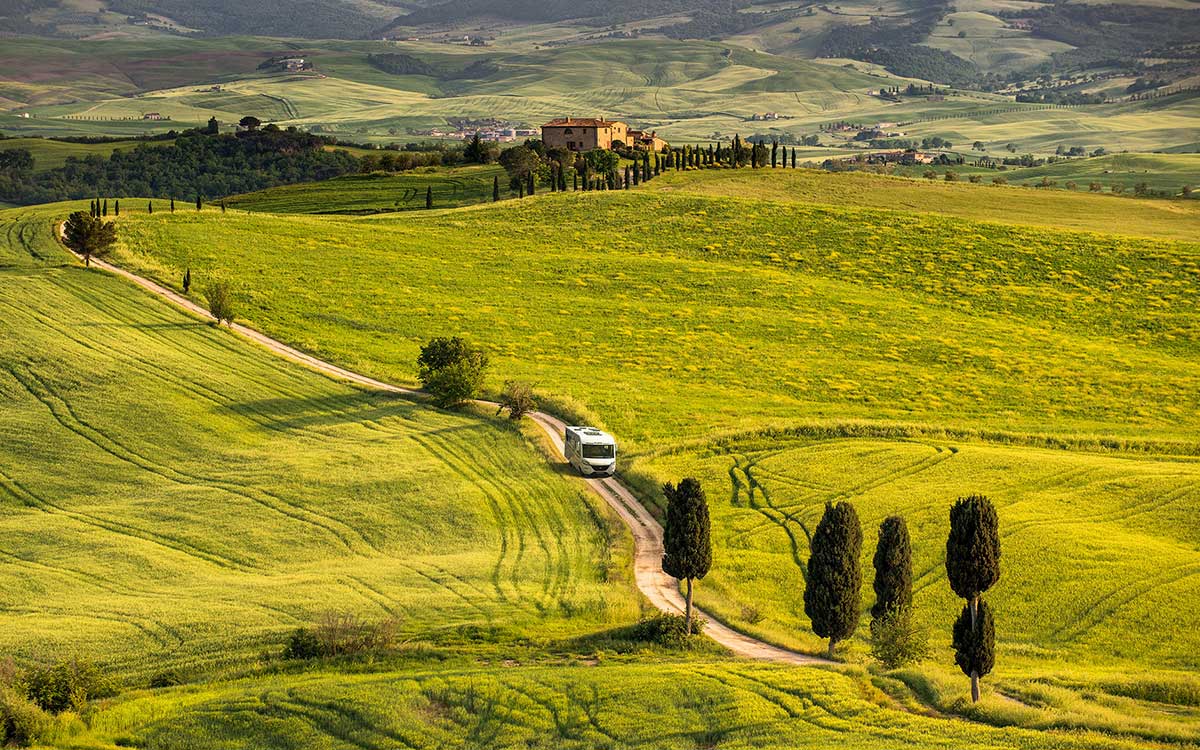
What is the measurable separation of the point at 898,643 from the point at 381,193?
458 feet

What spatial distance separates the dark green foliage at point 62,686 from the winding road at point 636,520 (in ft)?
70.7

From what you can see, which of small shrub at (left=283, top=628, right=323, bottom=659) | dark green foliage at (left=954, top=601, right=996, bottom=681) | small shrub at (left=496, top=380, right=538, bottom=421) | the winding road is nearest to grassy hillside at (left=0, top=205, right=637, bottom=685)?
small shrub at (left=283, top=628, right=323, bottom=659)

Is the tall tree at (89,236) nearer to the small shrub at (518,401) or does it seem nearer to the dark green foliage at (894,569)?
the small shrub at (518,401)

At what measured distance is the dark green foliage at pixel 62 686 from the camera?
121 feet

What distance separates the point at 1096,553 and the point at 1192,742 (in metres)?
19.0

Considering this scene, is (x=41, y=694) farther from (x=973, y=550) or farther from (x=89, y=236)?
(x=89, y=236)

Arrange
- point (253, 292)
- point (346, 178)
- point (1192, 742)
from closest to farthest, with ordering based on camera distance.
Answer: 1. point (1192, 742)
2. point (253, 292)
3. point (346, 178)

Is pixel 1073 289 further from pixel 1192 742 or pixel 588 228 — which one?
pixel 1192 742

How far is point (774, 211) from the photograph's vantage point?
144 meters

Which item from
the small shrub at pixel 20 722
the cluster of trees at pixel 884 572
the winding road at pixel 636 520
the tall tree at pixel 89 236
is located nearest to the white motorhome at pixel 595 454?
the winding road at pixel 636 520

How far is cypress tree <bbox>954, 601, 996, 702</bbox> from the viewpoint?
39125 mm

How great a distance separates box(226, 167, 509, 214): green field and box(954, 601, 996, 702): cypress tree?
12581cm

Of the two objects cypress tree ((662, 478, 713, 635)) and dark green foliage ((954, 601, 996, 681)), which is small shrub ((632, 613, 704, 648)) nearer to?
cypress tree ((662, 478, 713, 635))

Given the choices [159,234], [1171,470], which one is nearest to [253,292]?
[159,234]
